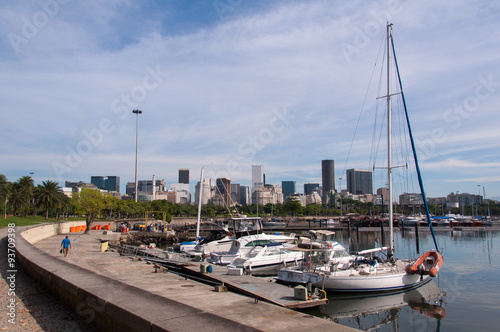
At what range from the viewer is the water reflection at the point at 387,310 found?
17.5 metres

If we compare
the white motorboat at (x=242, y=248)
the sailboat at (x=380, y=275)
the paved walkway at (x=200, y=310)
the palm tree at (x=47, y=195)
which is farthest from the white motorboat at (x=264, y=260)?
the palm tree at (x=47, y=195)

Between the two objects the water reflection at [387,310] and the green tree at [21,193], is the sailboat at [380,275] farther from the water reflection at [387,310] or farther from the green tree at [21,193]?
the green tree at [21,193]

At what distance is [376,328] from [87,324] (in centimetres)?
1350

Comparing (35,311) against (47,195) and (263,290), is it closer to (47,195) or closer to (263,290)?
(263,290)

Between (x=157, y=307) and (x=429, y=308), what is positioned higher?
(x=157, y=307)

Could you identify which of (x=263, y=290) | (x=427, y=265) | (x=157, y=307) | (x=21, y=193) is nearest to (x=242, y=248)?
(x=263, y=290)

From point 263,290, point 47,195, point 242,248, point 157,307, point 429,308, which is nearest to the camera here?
point 157,307

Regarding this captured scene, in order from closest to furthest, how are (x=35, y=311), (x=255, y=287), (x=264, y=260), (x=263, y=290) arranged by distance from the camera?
(x=35, y=311) → (x=263, y=290) → (x=255, y=287) → (x=264, y=260)

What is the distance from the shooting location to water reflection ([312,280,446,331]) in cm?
1753

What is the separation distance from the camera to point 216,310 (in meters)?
9.71

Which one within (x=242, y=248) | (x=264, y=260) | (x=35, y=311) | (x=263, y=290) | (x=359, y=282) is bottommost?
(x=359, y=282)

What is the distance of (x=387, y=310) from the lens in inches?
766

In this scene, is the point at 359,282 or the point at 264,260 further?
the point at 264,260

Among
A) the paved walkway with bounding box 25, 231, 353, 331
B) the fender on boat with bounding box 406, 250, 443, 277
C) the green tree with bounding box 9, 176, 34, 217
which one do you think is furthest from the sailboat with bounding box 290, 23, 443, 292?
the green tree with bounding box 9, 176, 34, 217
